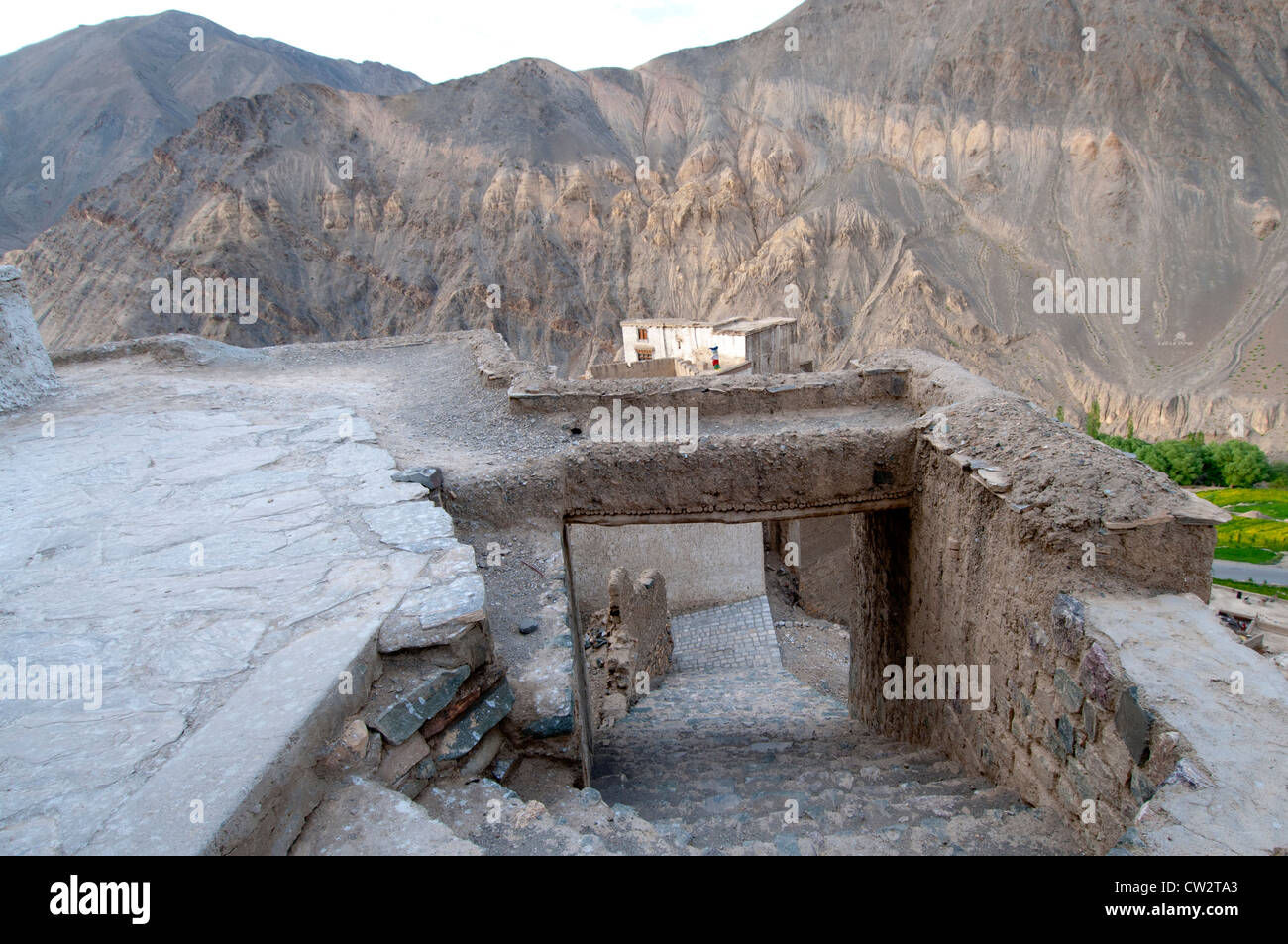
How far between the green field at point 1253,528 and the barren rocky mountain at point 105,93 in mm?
56720

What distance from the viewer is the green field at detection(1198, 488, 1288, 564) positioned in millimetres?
25062

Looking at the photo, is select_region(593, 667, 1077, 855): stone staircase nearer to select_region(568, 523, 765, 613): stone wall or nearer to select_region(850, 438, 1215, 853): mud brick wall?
select_region(850, 438, 1215, 853): mud brick wall

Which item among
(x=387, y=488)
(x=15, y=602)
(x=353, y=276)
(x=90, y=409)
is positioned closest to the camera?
(x=15, y=602)

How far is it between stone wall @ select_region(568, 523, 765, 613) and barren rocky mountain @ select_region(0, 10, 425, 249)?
4853 centimetres

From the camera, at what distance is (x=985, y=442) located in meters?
4.28

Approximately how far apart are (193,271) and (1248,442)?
140ft

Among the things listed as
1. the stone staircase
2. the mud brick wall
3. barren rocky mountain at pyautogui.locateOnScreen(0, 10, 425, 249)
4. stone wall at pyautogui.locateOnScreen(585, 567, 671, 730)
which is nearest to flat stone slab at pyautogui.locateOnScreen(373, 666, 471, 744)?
the stone staircase

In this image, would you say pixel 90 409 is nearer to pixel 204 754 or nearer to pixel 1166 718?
pixel 204 754

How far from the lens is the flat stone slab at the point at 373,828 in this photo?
6.68 feet

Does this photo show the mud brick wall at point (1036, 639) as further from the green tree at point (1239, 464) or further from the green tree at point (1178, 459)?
the green tree at point (1239, 464)

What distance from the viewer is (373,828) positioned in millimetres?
2111

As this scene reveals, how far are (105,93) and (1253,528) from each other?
6848cm

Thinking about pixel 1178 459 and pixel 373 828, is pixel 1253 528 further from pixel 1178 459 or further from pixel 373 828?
pixel 373 828

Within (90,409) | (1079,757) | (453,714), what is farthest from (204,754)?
(90,409)
